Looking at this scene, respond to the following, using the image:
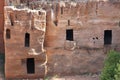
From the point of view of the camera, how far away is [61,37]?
2925 centimetres

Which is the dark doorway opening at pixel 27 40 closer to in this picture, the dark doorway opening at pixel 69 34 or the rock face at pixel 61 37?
the rock face at pixel 61 37

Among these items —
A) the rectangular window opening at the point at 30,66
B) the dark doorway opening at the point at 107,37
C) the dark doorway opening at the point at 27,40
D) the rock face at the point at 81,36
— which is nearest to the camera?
the dark doorway opening at the point at 27,40

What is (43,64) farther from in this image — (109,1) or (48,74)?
(109,1)

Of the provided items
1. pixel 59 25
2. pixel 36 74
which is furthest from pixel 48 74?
pixel 59 25

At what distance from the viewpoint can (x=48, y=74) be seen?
2958 cm

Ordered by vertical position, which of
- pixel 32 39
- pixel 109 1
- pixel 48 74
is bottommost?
pixel 48 74

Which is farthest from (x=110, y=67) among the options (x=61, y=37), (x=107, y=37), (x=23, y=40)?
(x=23, y=40)

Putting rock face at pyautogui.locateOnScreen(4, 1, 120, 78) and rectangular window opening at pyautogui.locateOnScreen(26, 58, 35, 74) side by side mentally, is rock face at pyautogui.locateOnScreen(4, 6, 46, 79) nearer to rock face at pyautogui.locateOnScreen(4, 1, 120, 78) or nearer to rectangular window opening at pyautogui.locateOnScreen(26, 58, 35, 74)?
rock face at pyautogui.locateOnScreen(4, 1, 120, 78)

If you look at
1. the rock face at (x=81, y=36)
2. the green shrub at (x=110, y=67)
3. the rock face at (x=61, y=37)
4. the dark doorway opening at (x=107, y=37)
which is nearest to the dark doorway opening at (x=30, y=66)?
the rock face at (x=61, y=37)

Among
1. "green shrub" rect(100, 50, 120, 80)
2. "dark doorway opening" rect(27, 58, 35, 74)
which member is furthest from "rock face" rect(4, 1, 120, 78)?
"green shrub" rect(100, 50, 120, 80)

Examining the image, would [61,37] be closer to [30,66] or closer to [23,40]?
[23,40]

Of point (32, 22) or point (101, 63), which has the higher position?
point (32, 22)

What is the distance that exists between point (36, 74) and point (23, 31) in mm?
2607

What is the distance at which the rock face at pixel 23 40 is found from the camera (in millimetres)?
28266
